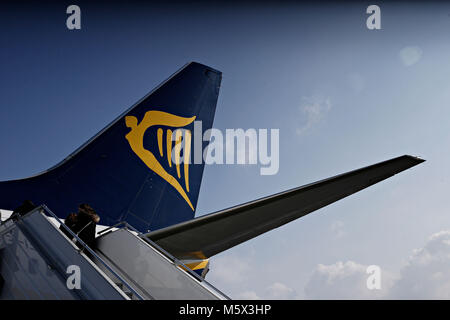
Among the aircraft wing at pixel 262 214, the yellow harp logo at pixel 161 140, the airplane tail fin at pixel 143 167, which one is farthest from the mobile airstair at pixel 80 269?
the yellow harp logo at pixel 161 140

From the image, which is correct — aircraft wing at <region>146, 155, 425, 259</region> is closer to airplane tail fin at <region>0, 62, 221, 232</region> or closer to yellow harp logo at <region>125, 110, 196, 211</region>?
airplane tail fin at <region>0, 62, 221, 232</region>

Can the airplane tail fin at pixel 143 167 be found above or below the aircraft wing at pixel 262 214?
above

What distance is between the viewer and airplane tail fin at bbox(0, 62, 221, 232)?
253 inches

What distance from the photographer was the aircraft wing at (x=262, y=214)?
3797 millimetres

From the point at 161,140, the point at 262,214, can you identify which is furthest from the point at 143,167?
the point at 262,214

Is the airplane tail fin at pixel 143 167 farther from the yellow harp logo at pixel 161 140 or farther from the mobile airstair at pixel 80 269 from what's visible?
the mobile airstair at pixel 80 269

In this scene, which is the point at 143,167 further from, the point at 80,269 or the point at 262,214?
the point at 80,269

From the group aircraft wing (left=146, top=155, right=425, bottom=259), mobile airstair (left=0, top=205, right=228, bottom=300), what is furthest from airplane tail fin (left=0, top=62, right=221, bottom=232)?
aircraft wing (left=146, top=155, right=425, bottom=259)

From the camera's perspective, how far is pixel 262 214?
14.2 feet

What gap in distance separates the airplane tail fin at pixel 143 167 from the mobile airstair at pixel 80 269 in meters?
2.61

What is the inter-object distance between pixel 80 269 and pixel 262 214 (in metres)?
2.57

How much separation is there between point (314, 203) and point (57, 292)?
3.47m

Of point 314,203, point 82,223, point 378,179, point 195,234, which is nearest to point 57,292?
point 82,223
